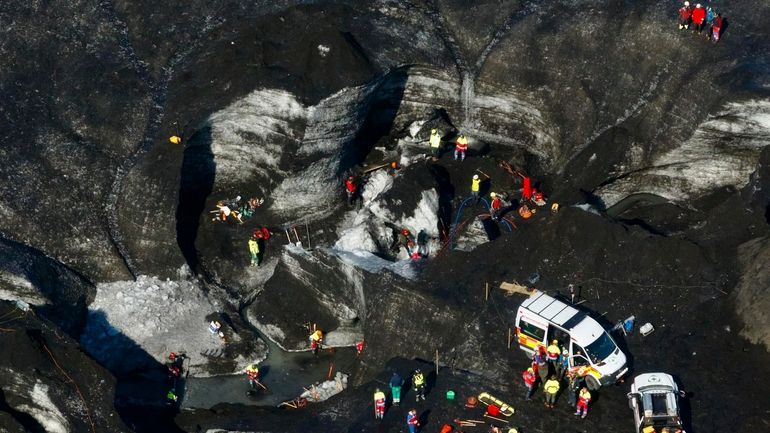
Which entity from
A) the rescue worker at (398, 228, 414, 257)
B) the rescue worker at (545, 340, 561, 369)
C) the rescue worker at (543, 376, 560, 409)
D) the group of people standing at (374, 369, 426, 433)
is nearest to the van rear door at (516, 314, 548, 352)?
the rescue worker at (545, 340, 561, 369)

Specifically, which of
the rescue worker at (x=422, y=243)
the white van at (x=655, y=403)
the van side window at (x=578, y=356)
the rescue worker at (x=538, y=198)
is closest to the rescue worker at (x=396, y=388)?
the van side window at (x=578, y=356)

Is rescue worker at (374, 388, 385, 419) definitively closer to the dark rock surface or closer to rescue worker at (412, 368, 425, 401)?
rescue worker at (412, 368, 425, 401)

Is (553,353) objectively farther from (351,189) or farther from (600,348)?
(351,189)

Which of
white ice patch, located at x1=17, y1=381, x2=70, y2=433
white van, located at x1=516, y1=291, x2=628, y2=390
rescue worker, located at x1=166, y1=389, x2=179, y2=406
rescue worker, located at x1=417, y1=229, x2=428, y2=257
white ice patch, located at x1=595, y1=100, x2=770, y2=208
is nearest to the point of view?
white van, located at x1=516, y1=291, x2=628, y2=390

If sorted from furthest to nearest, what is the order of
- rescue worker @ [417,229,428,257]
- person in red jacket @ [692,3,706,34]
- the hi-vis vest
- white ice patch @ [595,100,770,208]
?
the hi-vis vest, person in red jacket @ [692,3,706,34], rescue worker @ [417,229,428,257], white ice patch @ [595,100,770,208]

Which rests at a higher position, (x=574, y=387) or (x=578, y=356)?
(x=578, y=356)

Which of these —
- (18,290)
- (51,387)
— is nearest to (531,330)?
(51,387)
